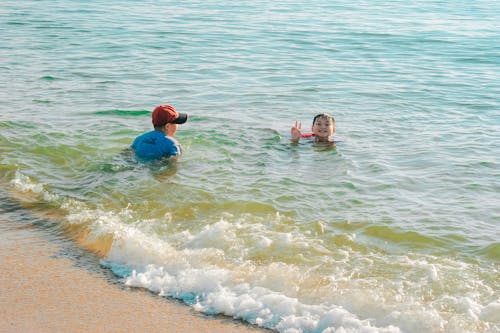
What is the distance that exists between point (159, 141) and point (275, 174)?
1447 millimetres

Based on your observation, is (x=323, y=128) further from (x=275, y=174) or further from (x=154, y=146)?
(x=154, y=146)

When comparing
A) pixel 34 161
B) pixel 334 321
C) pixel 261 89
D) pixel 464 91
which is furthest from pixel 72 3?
pixel 334 321

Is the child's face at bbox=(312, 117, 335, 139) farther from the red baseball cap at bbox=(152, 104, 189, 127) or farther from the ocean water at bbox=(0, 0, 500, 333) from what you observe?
the red baseball cap at bbox=(152, 104, 189, 127)

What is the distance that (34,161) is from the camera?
29.7 ft

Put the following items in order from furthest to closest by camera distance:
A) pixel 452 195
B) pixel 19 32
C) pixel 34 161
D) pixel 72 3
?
pixel 72 3, pixel 19 32, pixel 34 161, pixel 452 195

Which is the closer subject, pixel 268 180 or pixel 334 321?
pixel 334 321

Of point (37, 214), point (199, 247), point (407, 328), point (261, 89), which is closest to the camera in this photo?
point (407, 328)

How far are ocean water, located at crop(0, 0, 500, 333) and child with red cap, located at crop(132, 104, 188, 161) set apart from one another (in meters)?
0.20

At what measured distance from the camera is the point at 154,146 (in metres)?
8.87

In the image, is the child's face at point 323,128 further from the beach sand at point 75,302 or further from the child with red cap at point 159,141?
the beach sand at point 75,302

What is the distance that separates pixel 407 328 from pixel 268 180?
354cm

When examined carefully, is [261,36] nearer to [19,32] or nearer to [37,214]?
[19,32]

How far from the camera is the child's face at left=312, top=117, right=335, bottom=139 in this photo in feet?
33.5

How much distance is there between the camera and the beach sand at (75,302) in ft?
17.3
